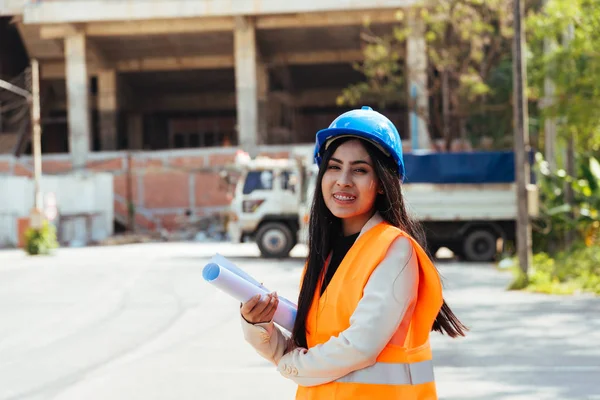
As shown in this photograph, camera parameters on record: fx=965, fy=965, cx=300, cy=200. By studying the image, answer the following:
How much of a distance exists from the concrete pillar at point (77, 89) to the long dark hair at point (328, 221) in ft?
162

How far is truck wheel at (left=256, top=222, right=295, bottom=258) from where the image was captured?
26.8 m

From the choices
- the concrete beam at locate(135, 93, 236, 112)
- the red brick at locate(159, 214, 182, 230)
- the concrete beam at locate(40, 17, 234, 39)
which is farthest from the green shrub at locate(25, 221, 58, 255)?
the concrete beam at locate(135, 93, 236, 112)

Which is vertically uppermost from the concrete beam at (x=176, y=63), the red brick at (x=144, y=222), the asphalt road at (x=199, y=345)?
the concrete beam at (x=176, y=63)

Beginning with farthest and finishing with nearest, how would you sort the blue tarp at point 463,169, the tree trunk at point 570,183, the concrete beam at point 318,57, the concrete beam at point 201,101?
the concrete beam at point 201,101 → the concrete beam at point 318,57 → the blue tarp at point 463,169 → the tree trunk at point 570,183

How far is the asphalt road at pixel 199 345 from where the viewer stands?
8.52 metres

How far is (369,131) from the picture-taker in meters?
2.94

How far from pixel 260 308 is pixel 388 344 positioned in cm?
41

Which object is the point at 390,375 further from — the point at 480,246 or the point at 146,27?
the point at 146,27

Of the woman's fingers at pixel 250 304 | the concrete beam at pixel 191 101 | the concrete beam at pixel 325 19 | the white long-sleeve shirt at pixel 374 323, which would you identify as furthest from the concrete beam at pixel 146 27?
the white long-sleeve shirt at pixel 374 323

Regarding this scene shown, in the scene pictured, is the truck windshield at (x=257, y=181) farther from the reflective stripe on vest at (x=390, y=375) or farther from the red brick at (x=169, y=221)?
the reflective stripe on vest at (x=390, y=375)

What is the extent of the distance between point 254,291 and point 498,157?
22.9 m

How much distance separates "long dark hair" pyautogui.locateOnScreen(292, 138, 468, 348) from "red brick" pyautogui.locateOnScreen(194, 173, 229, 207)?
47.6 metres

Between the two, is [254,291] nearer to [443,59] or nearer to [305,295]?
[305,295]

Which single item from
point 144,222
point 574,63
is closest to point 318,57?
point 144,222
